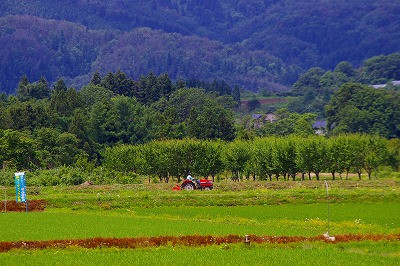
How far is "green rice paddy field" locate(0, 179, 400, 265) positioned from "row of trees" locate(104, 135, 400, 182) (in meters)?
11.6

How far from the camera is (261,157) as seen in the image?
244 feet

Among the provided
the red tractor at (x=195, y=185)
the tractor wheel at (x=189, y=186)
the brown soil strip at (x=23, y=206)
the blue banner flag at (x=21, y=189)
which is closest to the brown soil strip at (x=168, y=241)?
the blue banner flag at (x=21, y=189)

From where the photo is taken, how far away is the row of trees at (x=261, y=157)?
240ft

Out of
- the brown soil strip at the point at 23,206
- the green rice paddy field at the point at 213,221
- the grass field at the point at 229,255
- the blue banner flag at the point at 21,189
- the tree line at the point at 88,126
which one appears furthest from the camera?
the tree line at the point at 88,126

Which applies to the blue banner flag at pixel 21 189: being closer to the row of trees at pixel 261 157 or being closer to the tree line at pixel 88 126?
the row of trees at pixel 261 157

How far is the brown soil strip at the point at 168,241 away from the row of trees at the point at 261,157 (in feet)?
129

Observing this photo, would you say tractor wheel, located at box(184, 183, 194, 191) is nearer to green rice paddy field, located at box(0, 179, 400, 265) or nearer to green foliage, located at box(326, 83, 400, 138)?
green rice paddy field, located at box(0, 179, 400, 265)

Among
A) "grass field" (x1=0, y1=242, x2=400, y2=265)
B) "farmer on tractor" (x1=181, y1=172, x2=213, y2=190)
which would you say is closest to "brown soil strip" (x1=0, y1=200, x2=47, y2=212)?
"farmer on tractor" (x1=181, y1=172, x2=213, y2=190)

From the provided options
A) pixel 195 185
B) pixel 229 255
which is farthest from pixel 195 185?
pixel 229 255

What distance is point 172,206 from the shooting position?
5075 centimetres

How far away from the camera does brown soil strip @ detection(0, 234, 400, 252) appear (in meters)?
31.2

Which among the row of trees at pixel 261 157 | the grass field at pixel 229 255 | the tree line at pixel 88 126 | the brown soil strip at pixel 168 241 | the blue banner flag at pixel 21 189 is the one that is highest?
the tree line at pixel 88 126

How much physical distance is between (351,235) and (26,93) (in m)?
113

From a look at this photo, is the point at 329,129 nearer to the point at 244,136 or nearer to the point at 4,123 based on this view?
the point at 244,136
